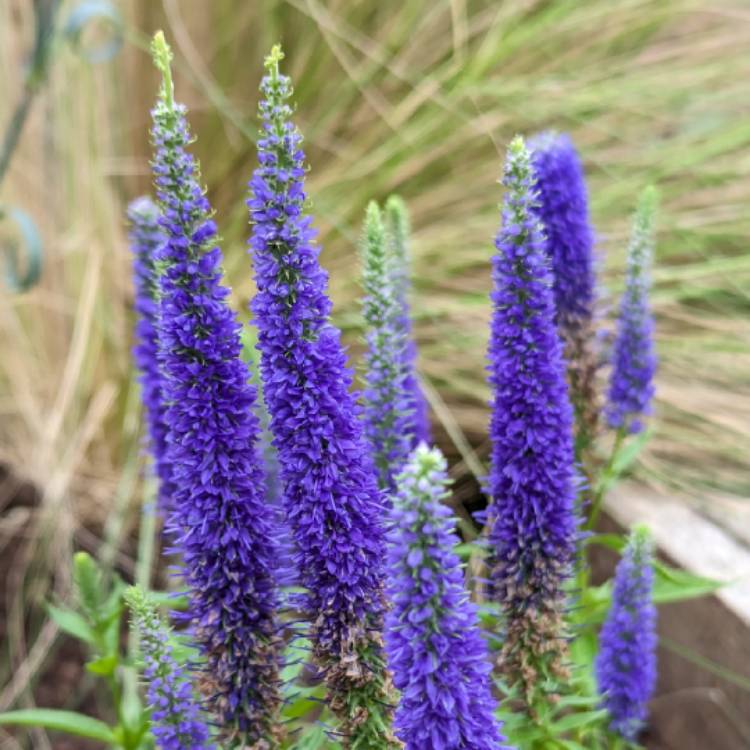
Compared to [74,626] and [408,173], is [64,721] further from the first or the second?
[408,173]

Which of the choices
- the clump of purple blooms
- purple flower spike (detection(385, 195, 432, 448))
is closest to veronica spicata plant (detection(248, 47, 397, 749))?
the clump of purple blooms

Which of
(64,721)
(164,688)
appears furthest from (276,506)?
(64,721)

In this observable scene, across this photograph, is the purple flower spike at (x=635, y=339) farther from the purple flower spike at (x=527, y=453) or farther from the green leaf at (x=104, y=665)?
the green leaf at (x=104, y=665)

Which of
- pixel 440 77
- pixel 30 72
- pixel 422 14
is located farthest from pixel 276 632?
pixel 422 14

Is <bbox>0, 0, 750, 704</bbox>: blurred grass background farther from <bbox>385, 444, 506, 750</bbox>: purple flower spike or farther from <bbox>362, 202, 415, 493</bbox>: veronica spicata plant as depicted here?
<bbox>385, 444, 506, 750</bbox>: purple flower spike

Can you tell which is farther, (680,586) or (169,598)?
(680,586)

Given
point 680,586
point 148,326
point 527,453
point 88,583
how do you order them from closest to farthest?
point 527,453, point 88,583, point 148,326, point 680,586
